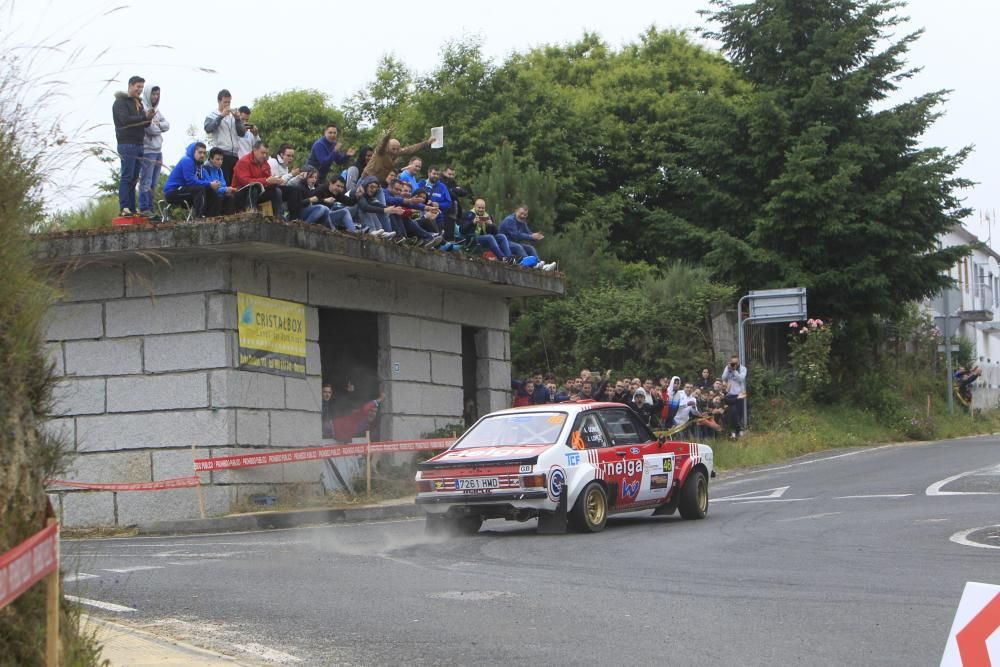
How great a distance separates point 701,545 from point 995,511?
4.69 meters

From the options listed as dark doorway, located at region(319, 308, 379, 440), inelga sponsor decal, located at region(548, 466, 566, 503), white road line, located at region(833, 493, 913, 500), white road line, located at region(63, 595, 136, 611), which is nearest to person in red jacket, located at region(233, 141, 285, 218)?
dark doorway, located at region(319, 308, 379, 440)

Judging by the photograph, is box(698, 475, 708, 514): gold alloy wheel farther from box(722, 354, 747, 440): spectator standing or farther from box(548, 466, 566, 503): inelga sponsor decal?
box(722, 354, 747, 440): spectator standing

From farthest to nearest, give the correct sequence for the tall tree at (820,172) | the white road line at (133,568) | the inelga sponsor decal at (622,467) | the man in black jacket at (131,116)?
the tall tree at (820,172), the man in black jacket at (131,116), the inelga sponsor decal at (622,467), the white road line at (133,568)

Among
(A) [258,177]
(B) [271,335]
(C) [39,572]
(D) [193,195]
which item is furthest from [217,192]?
(C) [39,572]

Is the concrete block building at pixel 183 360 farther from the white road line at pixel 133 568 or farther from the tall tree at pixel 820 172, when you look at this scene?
the tall tree at pixel 820 172

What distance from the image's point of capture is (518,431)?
53.1ft

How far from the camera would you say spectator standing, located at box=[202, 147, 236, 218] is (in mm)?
19344

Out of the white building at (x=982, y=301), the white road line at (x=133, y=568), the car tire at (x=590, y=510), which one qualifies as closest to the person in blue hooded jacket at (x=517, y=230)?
the car tire at (x=590, y=510)

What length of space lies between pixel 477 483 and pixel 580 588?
440cm

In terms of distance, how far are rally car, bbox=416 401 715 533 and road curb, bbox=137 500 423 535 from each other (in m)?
3.77

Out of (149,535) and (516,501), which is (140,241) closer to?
(149,535)

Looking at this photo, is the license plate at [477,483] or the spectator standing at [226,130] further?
the spectator standing at [226,130]

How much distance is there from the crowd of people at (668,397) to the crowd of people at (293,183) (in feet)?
10.8

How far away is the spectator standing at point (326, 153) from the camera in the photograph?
2195cm
